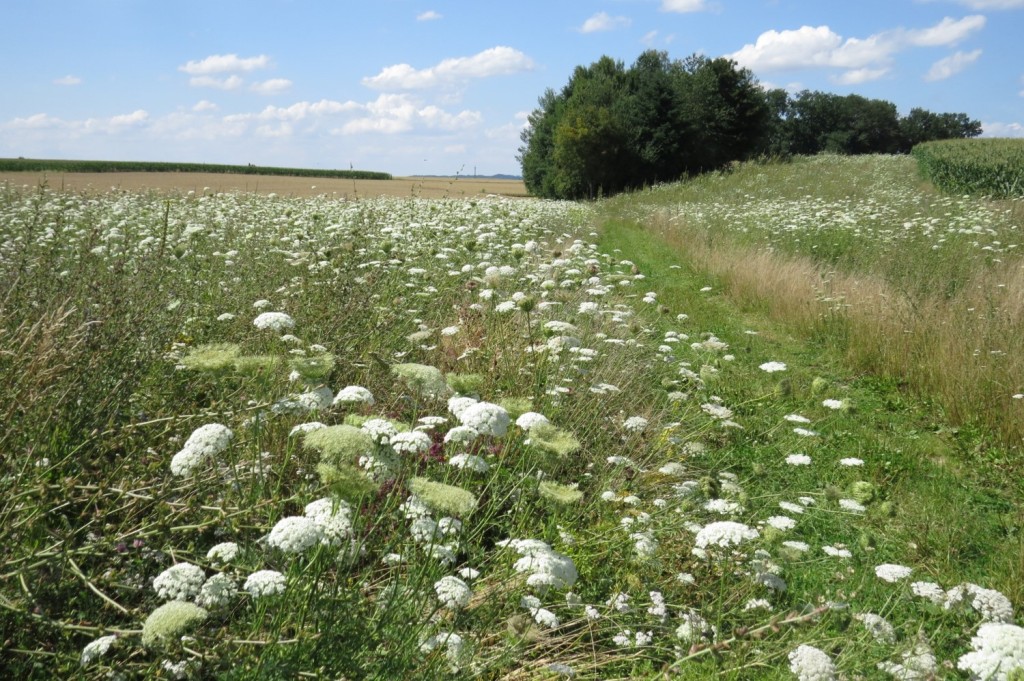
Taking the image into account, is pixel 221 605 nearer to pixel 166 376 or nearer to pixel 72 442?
pixel 72 442

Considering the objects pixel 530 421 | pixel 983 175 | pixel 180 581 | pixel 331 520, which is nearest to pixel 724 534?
pixel 530 421

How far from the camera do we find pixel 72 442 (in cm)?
275

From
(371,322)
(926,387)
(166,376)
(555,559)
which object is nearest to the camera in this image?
(555,559)

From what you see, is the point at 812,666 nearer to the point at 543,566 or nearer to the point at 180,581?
the point at 543,566

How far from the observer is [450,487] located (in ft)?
7.52

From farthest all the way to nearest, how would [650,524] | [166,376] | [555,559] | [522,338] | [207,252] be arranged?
[207,252]
[522,338]
[166,376]
[650,524]
[555,559]

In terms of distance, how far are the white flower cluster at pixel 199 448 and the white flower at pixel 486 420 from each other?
0.77 metres

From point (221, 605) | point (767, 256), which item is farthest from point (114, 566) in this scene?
point (767, 256)

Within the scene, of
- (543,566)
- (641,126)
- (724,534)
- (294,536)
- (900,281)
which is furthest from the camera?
(641,126)

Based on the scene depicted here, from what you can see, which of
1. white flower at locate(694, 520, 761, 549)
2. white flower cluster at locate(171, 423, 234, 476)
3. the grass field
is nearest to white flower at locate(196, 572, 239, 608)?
the grass field

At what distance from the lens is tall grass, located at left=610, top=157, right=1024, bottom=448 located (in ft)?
20.7

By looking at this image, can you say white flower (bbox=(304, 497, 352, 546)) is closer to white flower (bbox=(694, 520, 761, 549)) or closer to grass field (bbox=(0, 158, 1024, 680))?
grass field (bbox=(0, 158, 1024, 680))

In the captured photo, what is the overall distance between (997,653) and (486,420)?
1644mm

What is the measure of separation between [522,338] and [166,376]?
8.18 ft
